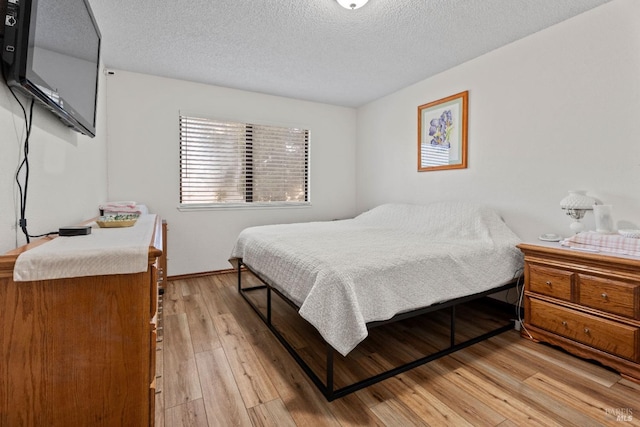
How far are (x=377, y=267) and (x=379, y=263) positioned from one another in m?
0.05

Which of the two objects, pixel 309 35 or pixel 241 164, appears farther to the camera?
pixel 241 164

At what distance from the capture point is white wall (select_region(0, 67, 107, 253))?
1129mm

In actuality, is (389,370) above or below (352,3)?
below

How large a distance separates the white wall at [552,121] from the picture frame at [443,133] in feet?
0.26

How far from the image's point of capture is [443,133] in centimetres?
335

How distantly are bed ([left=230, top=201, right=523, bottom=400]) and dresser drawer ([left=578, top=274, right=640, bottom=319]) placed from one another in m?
0.48

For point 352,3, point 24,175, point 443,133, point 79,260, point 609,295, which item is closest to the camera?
point 79,260

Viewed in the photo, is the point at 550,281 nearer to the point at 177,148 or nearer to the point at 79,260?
the point at 79,260

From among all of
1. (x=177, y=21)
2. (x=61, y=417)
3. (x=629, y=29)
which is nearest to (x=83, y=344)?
(x=61, y=417)

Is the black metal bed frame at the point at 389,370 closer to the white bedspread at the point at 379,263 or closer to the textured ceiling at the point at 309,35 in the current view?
the white bedspread at the point at 379,263

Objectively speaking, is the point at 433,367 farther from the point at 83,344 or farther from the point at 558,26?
the point at 558,26

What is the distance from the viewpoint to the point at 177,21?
238 centimetres

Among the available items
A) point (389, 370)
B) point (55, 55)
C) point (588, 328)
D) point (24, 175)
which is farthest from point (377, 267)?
point (55, 55)

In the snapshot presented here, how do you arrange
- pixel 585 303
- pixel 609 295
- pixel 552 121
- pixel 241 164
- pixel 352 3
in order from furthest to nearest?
pixel 241 164 < pixel 552 121 < pixel 352 3 < pixel 585 303 < pixel 609 295
